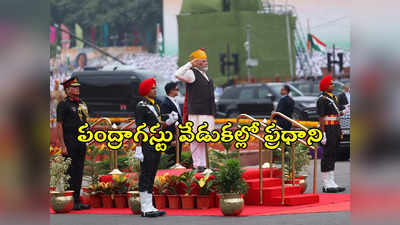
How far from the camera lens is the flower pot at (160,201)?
10656mm

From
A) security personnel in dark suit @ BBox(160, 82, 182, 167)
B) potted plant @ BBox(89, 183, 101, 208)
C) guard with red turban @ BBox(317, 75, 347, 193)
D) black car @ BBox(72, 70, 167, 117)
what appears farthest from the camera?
black car @ BBox(72, 70, 167, 117)

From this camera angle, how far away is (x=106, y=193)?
11148mm

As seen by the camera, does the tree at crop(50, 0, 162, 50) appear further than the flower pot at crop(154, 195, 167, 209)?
Yes

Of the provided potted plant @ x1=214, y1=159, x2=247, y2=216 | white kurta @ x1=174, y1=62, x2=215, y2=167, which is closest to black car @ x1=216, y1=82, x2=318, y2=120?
white kurta @ x1=174, y1=62, x2=215, y2=167

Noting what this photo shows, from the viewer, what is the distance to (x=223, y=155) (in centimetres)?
1079

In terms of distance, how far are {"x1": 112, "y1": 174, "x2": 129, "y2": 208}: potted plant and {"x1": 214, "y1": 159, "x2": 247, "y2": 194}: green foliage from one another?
1806 mm

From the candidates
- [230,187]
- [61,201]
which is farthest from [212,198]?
[61,201]

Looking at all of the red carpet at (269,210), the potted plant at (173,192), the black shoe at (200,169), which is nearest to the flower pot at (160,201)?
the potted plant at (173,192)

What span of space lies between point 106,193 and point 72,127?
1.21 m

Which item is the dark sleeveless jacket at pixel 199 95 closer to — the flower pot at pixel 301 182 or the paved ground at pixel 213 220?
the flower pot at pixel 301 182

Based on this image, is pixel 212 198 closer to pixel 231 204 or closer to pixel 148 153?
pixel 231 204

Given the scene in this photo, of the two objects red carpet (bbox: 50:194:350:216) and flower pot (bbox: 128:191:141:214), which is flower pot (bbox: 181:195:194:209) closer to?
red carpet (bbox: 50:194:350:216)

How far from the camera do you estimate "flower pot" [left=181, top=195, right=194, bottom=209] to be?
34.1ft
